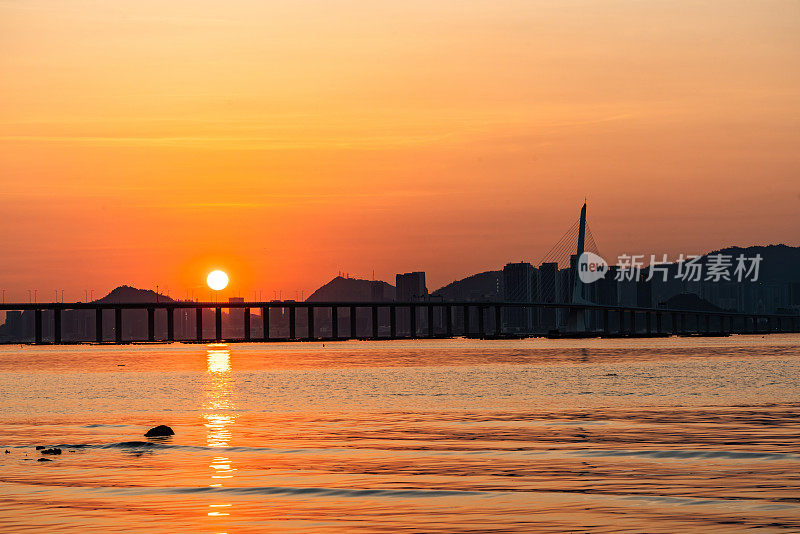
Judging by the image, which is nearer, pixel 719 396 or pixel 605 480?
pixel 605 480

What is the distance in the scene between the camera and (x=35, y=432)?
4438cm

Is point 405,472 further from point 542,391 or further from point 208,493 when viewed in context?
point 542,391

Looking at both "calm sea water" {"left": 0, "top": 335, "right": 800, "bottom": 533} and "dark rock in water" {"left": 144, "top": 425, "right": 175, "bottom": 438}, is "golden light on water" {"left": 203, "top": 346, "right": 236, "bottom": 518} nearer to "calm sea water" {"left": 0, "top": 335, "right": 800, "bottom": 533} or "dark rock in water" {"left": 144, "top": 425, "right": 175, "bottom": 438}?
"calm sea water" {"left": 0, "top": 335, "right": 800, "bottom": 533}

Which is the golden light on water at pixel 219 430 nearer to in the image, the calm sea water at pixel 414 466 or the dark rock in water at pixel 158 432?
the calm sea water at pixel 414 466

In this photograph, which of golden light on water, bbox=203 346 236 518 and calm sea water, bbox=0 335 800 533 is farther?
golden light on water, bbox=203 346 236 518

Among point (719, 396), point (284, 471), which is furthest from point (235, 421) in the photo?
point (719, 396)

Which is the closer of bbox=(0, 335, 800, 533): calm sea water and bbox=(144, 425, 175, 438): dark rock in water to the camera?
bbox=(0, 335, 800, 533): calm sea water

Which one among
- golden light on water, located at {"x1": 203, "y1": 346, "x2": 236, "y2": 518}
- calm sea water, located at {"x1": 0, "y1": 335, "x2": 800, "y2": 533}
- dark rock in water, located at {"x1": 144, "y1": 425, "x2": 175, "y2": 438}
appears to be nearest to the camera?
calm sea water, located at {"x1": 0, "y1": 335, "x2": 800, "y2": 533}

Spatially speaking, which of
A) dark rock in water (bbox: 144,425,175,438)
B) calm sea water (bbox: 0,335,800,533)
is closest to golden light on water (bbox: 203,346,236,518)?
calm sea water (bbox: 0,335,800,533)

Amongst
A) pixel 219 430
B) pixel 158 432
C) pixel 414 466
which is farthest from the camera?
pixel 219 430

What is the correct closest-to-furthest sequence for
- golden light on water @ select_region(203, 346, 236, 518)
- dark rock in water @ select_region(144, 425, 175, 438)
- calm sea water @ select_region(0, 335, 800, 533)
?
calm sea water @ select_region(0, 335, 800, 533), golden light on water @ select_region(203, 346, 236, 518), dark rock in water @ select_region(144, 425, 175, 438)

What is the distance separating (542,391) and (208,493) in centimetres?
4599

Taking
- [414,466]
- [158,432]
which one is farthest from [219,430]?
[414,466]

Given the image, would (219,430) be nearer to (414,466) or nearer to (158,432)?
(158,432)
